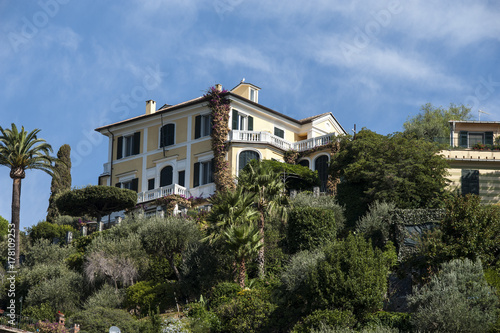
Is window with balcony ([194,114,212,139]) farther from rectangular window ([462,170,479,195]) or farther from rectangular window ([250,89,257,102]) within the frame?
rectangular window ([462,170,479,195])

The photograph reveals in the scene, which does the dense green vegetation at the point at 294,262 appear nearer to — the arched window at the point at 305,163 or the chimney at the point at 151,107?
the arched window at the point at 305,163

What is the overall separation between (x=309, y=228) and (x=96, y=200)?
1819 centimetres

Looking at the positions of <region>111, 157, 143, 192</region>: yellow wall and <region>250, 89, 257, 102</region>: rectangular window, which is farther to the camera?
<region>250, 89, 257, 102</region>: rectangular window

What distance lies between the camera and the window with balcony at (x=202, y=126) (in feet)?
183

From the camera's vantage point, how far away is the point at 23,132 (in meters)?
49.3

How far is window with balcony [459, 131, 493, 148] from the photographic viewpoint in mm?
53625

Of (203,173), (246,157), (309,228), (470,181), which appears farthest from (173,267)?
(470,181)

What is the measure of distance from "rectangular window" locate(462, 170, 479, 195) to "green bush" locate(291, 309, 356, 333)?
64.4ft

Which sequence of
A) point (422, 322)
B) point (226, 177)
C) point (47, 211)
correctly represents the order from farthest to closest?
point (47, 211) → point (226, 177) → point (422, 322)

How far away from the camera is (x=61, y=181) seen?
5909 cm

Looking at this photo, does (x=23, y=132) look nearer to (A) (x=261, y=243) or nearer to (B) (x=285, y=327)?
(A) (x=261, y=243)

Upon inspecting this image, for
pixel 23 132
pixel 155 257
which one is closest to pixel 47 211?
pixel 23 132

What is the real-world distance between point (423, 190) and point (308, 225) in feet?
25.2

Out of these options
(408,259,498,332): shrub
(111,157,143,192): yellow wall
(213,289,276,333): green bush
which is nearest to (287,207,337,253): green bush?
(213,289,276,333): green bush
